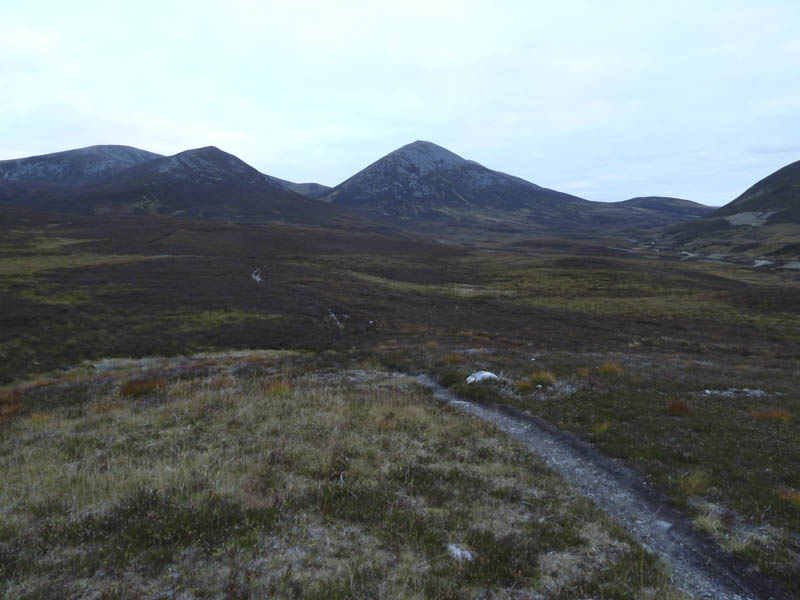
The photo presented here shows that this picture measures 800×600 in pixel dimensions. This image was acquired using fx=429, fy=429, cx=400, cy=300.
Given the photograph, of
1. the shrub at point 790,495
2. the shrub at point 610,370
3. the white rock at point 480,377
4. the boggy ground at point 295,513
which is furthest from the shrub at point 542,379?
the shrub at point 790,495

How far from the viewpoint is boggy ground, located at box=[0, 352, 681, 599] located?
6.41 meters

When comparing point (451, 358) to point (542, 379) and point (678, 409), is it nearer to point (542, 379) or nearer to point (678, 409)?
point (542, 379)

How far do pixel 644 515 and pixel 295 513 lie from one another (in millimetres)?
7174

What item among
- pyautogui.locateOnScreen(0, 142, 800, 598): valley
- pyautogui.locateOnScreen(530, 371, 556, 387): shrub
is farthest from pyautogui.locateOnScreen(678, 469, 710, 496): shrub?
pyautogui.locateOnScreen(530, 371, 556, 387): shrub

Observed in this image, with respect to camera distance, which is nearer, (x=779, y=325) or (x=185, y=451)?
(x=185, y=451)

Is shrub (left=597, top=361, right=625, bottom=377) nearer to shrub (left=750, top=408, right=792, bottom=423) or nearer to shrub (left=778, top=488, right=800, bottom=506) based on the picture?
shrub (left=750, top=408, right=792, bottom=423)

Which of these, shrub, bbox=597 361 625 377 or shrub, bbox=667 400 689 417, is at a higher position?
shrub, bbox=667 400 689 417

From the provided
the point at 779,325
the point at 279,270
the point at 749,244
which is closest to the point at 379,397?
the point at 779,325

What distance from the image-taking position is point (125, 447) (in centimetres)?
1151

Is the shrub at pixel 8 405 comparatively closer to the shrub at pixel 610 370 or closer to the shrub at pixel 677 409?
the shrub at pixel 677 409

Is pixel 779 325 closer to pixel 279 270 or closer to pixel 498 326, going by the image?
pixel 498 326

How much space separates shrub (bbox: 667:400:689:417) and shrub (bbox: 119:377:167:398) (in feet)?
66.0

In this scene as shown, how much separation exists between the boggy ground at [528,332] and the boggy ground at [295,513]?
3260 millimetres

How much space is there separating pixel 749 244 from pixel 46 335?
20941 cm
